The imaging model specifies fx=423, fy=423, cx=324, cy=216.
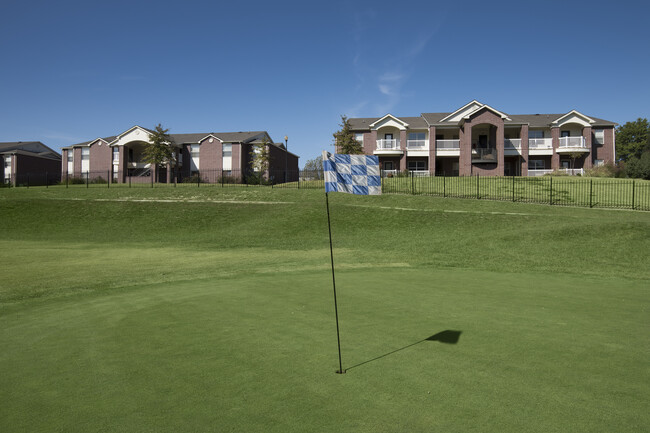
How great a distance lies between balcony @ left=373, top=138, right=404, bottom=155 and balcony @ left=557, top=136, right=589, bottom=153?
21.6 m

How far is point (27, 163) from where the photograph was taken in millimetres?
72000

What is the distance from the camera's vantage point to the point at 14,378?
16.6ft

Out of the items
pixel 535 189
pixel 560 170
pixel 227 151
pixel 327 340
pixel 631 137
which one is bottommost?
pixel 327 340

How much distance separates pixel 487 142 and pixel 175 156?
153 feet

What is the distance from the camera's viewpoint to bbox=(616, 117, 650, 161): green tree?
9712 cm

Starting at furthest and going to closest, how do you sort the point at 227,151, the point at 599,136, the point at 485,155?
the point at 227,151, the point at 599,136, the point at 485,155

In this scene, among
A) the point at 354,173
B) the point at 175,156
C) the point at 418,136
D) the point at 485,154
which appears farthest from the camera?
the point at 175,156

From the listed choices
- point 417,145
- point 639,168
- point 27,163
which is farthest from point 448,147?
point 27,163

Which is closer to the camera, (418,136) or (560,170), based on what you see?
(560,170)

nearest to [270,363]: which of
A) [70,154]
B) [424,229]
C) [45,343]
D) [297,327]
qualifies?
[297,327]

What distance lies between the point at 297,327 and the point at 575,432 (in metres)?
4.21

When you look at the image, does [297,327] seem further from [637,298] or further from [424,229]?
[424,229]

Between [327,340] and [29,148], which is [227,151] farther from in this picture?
[327,340]

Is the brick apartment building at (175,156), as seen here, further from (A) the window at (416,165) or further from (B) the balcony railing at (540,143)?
(B) the balcony railing at (540,143)
